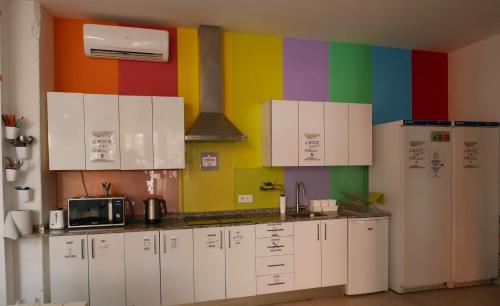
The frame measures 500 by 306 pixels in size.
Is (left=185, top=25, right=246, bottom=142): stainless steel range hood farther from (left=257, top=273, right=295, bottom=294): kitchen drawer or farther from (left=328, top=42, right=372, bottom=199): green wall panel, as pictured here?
(left=257, top=273, right=295, bottom=294): kitchen drawer

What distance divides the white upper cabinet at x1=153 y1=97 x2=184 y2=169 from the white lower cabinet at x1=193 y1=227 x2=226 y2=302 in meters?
0.72

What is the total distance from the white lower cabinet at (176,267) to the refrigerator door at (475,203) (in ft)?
9.64

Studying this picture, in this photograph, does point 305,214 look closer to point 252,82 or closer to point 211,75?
point 252,82

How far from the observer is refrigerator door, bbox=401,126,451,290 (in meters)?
3.59

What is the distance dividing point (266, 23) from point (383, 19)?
1.22 m

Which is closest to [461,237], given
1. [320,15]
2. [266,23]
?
[320,15]

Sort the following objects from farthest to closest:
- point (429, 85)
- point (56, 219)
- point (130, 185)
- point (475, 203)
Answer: point (429, 85) < point (475, 203) < point (130, 185) < point (56, 219)

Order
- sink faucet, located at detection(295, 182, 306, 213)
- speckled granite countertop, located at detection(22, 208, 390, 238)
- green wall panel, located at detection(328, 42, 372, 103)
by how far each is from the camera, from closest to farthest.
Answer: speckled granite countertop, located at detection(22, 208, 390, 238)
sink faucet, located at detection(295, 182, 306, 213)
green wall panel, located at detection(328, 42, 372, 103)

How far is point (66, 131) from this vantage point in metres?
3.01

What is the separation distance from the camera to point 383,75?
4301 millimetres

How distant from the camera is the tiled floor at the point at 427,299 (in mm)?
Result: 3383

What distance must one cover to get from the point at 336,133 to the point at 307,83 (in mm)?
742

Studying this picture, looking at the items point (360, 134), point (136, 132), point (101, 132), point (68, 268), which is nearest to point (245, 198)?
point (136, 132)

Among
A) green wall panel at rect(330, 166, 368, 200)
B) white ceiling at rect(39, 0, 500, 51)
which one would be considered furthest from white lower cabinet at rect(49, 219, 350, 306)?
white ceiling at rect(39, 0, 500, 51)
